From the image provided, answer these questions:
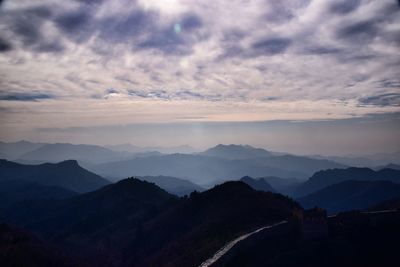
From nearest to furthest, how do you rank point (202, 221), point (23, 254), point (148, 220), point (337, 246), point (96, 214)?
point (337, 246), point (23, 254), point (202, 221), point (148, 220), point (96, 214)

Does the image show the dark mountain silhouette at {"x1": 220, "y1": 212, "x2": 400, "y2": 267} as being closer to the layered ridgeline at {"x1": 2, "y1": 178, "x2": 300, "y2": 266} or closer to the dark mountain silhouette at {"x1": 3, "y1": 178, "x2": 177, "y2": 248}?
the layered ridgeline at {"x1": 2, "y1": 178, "x2": 300, "y2": 266}

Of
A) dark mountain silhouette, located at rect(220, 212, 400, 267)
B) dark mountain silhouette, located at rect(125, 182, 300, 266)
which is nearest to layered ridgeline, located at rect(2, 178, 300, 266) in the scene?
dark mountain silhouette, located at rect(125, 182, 300, 266)

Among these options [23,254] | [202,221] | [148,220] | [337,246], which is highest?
[337,246]

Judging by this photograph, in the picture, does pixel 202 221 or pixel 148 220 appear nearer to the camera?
pixel 202 221

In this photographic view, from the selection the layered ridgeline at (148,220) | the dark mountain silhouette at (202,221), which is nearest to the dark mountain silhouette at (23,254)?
the layered ridgeline at (148,220)

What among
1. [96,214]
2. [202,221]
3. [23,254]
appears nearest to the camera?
[23,254]

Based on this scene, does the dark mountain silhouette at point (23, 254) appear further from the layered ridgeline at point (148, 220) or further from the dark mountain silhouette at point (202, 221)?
the dark mountain silhouette at point (202, 221)

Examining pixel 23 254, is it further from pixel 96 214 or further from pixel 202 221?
pixel 96 214

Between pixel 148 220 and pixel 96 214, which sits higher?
pixel 148 220

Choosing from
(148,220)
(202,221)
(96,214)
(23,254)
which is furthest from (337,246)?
(96,214)
